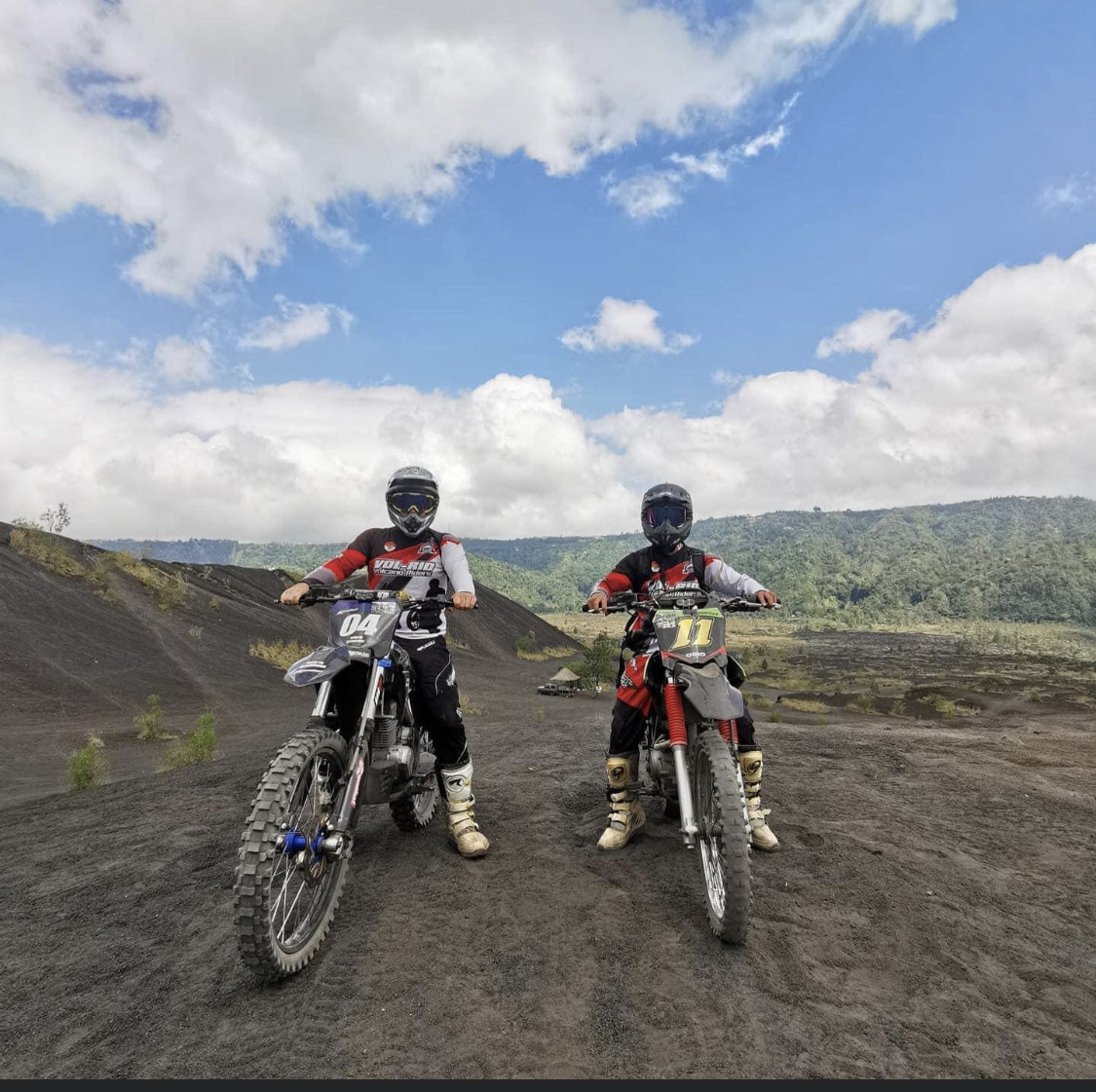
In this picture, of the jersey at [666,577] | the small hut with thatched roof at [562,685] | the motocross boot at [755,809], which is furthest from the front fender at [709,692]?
the small hut with thatched roof at [562,685]

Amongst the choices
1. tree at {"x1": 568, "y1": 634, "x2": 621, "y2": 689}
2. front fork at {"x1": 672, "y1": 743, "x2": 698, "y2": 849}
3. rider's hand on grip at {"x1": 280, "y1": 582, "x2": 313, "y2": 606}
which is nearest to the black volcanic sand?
front fork at {"x1": 672, "y1": 743, "x2": 698, "y2": 849}

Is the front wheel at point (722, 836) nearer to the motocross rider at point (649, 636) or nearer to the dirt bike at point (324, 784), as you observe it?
the motocross rider at point (649, 636)

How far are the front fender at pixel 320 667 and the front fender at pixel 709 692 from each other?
2.01 metres

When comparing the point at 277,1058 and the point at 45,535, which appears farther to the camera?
the point at 45,535

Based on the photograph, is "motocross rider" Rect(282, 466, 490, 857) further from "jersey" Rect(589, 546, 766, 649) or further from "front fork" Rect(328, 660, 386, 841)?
"jersey" Rect(589, 546, 766, 649)

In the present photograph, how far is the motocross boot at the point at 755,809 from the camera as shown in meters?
4.35

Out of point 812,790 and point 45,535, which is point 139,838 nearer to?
point 812,790

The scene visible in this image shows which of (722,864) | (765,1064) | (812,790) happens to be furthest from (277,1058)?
(812,790)

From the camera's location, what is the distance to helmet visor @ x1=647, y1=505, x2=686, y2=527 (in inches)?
196

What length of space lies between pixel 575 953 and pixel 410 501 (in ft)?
10.1

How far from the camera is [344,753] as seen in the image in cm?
357

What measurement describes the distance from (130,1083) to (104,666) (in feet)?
61.5

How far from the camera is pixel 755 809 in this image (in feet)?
14.9

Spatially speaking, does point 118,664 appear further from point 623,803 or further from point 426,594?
point 623,803
